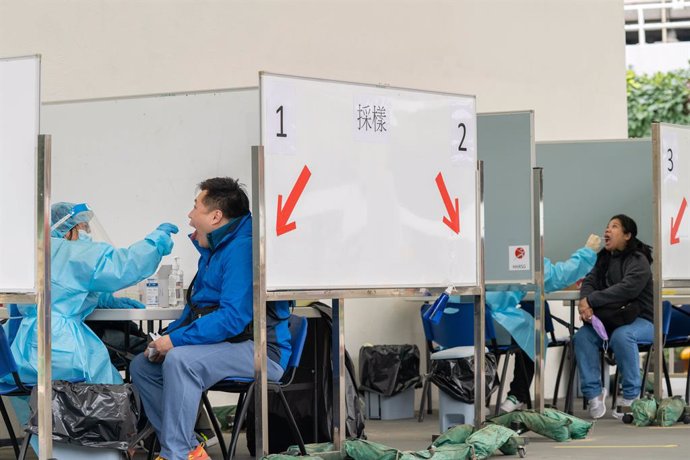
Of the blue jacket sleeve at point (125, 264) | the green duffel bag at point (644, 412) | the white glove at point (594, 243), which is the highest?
the white glove at point (594, 243)

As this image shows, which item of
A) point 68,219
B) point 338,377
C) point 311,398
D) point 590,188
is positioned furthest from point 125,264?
point 590,188

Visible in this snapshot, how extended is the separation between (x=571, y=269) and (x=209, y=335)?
9.36 feet

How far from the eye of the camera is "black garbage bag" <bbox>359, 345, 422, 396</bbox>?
7.15m

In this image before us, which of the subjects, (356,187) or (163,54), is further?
(163,54)

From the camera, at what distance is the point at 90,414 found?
4.24 m

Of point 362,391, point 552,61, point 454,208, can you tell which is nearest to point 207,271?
point 454,208

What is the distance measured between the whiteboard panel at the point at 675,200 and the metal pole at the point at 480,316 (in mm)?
1582

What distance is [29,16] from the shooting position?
6.80m

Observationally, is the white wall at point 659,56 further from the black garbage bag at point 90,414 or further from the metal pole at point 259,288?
the black garbage bag at point 90,414

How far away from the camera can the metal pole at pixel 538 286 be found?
18.8ft

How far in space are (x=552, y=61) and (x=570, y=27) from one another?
0.33 metres

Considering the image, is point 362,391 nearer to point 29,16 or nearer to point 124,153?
point 124,153

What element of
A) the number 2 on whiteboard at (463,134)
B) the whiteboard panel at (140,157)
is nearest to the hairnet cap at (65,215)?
the whiteboard panel at (140,157)

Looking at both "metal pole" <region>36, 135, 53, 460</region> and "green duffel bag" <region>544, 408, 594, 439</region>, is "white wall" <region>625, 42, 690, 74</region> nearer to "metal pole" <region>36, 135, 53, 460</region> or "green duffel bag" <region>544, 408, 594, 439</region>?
"green duffel bag" <region>544, 408, 594, 439</region>
